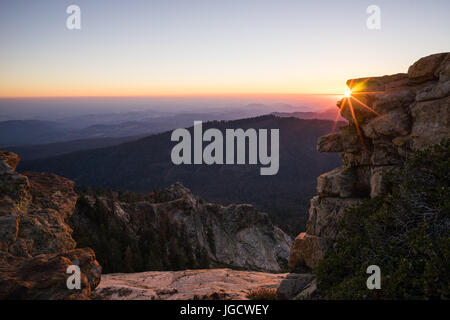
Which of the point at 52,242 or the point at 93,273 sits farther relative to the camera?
the point at 52,242

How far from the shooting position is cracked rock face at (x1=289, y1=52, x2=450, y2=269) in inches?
444

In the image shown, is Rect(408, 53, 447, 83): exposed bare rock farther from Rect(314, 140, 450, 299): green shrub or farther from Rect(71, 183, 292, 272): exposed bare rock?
Rect(71, 183, 292, 272): exposed bare rock

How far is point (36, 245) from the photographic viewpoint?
1241 centimetres

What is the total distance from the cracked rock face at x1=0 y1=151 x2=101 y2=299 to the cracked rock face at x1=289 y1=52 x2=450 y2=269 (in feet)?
34.0

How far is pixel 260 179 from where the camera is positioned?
177625mm

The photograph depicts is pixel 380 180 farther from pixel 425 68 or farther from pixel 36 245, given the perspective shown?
pixel 36 245

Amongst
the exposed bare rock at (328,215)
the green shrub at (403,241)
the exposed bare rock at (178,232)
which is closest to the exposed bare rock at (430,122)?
the green shrub at (403,241)

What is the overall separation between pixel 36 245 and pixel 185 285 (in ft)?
→ 23.0

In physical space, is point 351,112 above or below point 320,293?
above

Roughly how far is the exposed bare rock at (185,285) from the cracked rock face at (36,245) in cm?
166

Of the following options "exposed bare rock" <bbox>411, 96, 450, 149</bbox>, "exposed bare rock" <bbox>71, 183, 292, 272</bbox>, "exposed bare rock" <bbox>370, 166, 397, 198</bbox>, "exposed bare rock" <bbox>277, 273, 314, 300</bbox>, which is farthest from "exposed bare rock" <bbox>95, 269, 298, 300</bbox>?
"exposed bare rock" <bbox>71, 183, 292, 272</bbox>
